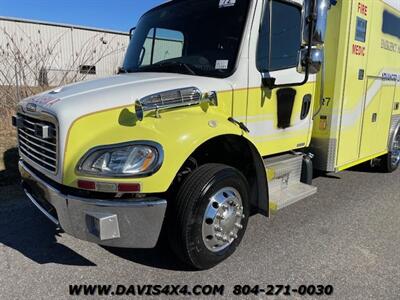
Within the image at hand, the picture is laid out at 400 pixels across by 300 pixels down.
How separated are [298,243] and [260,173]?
83 cm

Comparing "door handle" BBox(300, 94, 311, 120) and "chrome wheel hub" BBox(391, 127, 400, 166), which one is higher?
"door handle" BBox(300, 94, 311, 120)

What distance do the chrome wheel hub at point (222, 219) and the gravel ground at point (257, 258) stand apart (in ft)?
0.78

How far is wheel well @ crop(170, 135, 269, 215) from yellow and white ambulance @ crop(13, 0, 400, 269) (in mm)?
13

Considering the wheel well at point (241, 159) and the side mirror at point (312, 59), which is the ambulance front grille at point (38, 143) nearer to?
the wheel well at point (241, 159)

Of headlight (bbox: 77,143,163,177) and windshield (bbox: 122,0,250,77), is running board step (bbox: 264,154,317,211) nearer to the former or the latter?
windshield (bbox: 122,0,250,77)

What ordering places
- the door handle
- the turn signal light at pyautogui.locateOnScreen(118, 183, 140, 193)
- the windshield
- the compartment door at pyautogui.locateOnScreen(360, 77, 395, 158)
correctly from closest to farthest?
the turn signal light at pyautogui.locateOnScreen(118, 183, 140, 193), the windshield, the door handle, the compartment door at pyautogui.locateOnScreen(360, 77, 395, 158)

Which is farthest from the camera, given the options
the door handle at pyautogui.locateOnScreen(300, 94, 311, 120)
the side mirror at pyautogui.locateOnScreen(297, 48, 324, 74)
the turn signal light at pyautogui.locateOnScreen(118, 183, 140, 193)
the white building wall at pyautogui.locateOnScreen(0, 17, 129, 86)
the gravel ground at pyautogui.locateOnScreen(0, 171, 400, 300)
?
the white building wall at pyautogui.locateOnScreen(0, 17, 129, 86)

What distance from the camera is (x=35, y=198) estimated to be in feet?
10.3

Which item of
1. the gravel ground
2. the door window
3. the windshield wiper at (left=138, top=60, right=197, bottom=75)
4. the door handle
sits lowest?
the gravel ground

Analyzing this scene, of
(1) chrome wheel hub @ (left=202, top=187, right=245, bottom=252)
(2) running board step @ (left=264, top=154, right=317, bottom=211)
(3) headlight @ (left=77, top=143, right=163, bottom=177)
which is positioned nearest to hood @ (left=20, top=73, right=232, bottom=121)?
(3) headlight @ (left=77, top=143, right=163, bottom=177)

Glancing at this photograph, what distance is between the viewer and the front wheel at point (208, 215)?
2766 millimetres

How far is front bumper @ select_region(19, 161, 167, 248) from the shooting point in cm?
250

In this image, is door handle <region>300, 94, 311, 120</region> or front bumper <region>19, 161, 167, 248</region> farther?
door handle <region>300, 94, 311, 120</region>

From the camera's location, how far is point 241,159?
354 centimetres
